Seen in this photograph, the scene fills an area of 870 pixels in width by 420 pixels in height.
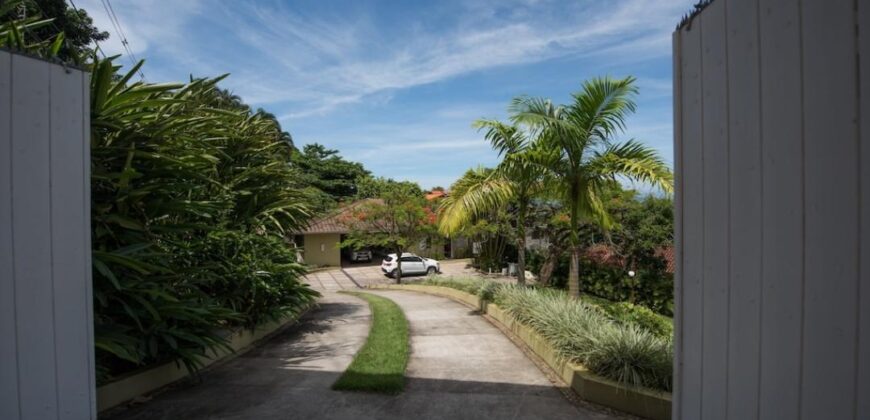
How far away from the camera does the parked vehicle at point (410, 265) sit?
25797mm

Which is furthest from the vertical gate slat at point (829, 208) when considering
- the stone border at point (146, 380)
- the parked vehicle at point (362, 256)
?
the parked vehicle at point (362, 256)

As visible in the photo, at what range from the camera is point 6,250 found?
7.18ft

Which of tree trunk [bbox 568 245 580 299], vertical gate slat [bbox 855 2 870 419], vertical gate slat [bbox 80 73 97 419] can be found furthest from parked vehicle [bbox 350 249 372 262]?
vertical gate slat [bbox 855 2 870 419]

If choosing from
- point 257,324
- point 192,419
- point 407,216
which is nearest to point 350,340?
point 257,324

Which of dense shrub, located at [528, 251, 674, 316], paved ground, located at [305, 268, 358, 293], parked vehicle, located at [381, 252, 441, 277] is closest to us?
dense shrub, located at [528, 251, 674, 316]

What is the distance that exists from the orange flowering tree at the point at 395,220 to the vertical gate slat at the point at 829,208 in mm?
17792

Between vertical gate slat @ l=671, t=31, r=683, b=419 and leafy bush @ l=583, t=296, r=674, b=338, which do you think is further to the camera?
leafy bush @ l=583, t=296, r=674, b=338

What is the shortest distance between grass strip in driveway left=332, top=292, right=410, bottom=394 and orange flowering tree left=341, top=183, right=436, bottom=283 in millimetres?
10515

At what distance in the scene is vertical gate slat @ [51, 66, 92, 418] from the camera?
2.36 metres

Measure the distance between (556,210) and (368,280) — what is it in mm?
12118

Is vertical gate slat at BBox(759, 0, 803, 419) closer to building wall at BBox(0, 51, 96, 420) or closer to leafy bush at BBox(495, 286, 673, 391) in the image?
leafy bush at BBox(495, 286, 673, 391)

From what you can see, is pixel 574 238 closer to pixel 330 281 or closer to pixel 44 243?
pixel 44 243

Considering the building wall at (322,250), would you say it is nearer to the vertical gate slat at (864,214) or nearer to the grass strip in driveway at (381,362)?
the grass strip in driveway at (381,362)

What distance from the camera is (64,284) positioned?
2.38 m
